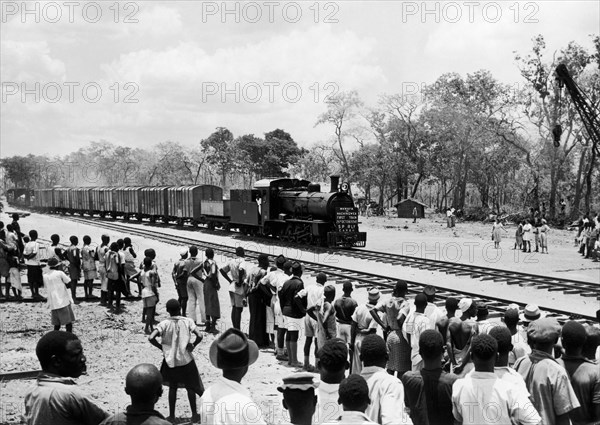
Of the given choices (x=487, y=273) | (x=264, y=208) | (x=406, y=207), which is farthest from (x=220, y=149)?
(x=487, y=273)

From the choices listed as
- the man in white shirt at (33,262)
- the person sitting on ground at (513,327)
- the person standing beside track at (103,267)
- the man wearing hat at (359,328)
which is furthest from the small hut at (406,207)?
the person sitting on ground at (513,327)

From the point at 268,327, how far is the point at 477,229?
2989 cm

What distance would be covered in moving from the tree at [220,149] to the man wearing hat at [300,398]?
7499 cm

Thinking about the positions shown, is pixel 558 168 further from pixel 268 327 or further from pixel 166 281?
pixel 268 327

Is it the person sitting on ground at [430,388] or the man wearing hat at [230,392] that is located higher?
the man wearing hat at [230,392]

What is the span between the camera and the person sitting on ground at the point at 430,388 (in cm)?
448

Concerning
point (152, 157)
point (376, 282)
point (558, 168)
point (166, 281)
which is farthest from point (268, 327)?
point (152, 157)

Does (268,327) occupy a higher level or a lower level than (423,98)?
lower

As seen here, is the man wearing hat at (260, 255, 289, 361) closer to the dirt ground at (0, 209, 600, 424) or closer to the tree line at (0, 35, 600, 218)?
the dirt ground at (0, 209, 600, 424)

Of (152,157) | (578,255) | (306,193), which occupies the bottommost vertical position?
(578,255)

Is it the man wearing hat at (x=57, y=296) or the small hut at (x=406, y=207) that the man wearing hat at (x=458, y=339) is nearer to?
the man wearing hat at (x=57, y=296)

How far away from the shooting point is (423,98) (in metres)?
53.9

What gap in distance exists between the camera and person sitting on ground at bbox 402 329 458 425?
4477mm

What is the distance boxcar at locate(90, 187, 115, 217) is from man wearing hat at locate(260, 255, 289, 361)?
3985cm
